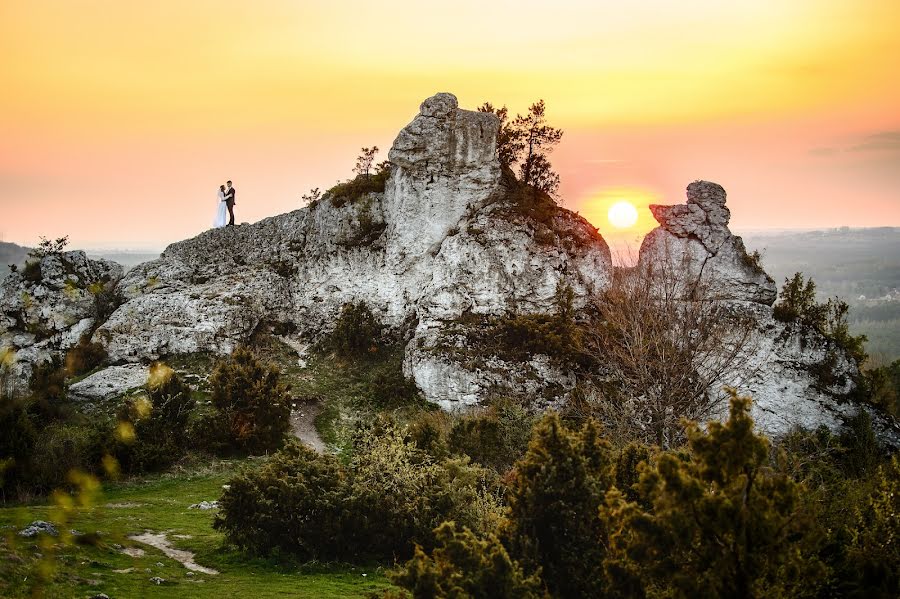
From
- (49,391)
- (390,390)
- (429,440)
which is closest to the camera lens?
(429,440)

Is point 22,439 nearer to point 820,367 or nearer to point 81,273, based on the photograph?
point 81,273

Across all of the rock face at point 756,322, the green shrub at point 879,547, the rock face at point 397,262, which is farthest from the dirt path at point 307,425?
the green shrub at point 879,547

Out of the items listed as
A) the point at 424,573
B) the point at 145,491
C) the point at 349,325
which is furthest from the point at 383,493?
the point at 349,325

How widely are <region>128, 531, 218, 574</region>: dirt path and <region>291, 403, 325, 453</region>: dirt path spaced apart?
35.2 ft

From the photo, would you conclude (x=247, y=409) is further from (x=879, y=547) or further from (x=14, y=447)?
(x=879, y=547)

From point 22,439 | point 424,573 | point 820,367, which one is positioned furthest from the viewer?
point 820,367

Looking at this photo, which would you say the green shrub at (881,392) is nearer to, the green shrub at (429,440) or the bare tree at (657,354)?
the bare tree at (657,354)

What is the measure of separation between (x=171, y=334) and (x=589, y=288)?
23536 mm

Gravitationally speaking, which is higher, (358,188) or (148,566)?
(358,188)

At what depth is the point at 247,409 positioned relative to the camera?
28641 mm

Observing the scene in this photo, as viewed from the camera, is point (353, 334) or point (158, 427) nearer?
point (158, 427)

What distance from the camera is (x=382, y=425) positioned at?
75.2ft

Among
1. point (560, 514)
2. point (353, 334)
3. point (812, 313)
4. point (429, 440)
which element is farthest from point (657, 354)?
point (353, 334)

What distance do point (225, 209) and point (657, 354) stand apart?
29.4 metres
